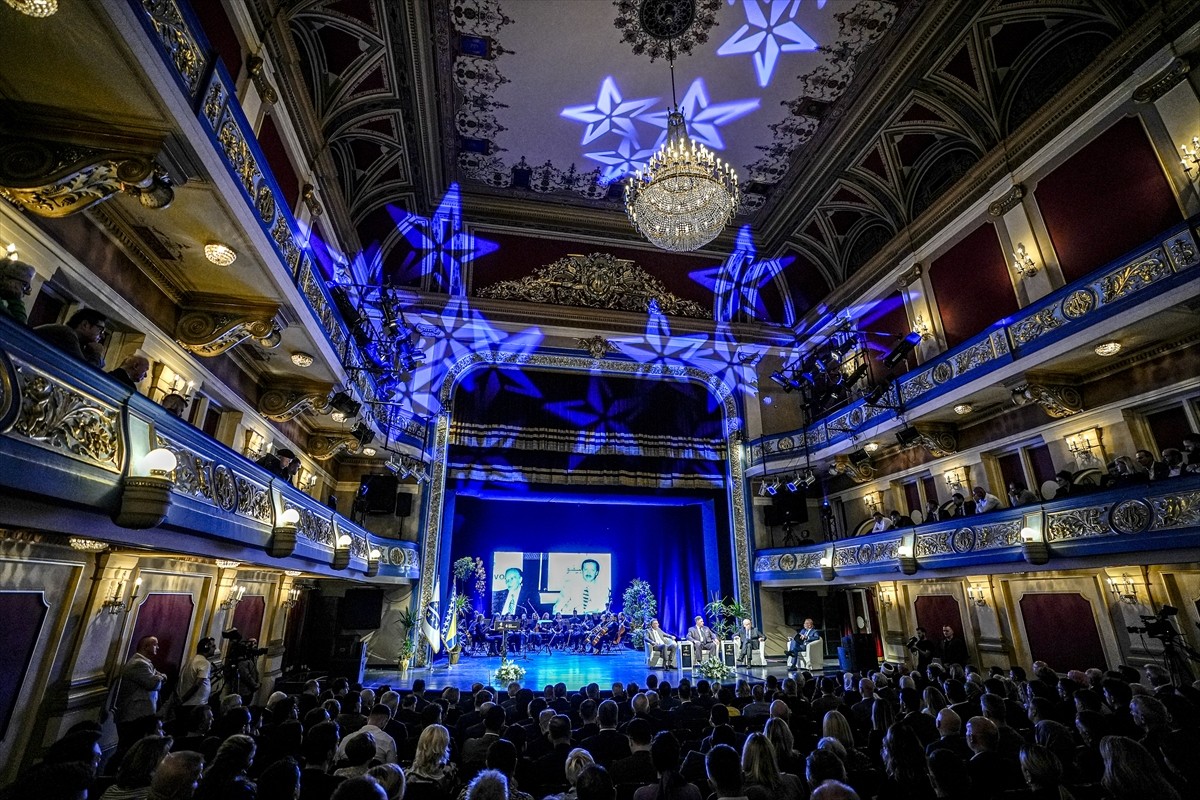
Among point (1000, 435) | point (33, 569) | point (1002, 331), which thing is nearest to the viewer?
point (33, 569)

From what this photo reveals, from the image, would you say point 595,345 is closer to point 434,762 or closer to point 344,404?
point 344,404

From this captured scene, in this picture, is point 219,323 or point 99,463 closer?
point 99,463

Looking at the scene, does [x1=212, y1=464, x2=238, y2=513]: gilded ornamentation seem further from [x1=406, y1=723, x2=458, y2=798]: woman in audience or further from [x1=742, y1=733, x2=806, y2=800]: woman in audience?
[x1=742, y1=733, x2=806, y2=800]: woman in audience

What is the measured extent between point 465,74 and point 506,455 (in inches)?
394

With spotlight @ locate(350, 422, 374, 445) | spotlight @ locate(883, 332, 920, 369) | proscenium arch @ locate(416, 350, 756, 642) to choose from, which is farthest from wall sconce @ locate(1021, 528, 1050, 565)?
spotlight @ locate(350, 422, 374, 445)

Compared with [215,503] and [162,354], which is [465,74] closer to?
[162,354]

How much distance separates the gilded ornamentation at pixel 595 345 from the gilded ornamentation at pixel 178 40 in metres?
13.2

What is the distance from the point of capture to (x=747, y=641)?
15.6 m

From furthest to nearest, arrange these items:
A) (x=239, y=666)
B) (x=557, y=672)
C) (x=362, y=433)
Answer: (x=557, y=672) → (x=362, y=433) → (x=239, y=666)

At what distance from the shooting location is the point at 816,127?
1330 centimetres

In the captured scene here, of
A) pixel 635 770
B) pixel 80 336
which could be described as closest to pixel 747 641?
pixel 635 770

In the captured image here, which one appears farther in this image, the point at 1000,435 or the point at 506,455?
the point at 506,455

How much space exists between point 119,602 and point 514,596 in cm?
1420

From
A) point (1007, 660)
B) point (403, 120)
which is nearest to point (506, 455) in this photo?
point (403, 120)
